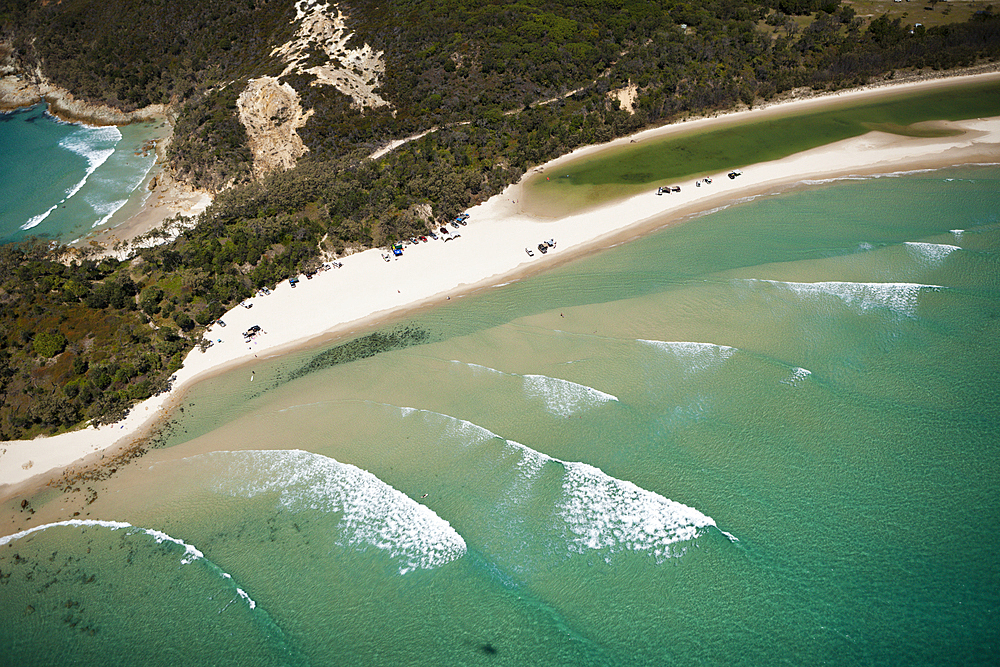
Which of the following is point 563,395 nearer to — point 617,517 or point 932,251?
point 617,517

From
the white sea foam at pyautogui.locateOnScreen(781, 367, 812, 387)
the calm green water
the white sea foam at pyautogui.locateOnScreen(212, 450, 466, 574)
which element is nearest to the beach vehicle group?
the calm green water

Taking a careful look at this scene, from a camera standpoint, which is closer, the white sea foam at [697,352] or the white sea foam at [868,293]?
the white sea foam at [697,352]

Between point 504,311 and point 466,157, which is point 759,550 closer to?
point 504,311

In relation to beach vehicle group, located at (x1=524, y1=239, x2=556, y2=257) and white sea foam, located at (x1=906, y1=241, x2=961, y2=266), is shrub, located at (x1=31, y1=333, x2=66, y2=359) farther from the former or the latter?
white sea foam, located at (x1=906, y1=241, x2=961, y2=266)

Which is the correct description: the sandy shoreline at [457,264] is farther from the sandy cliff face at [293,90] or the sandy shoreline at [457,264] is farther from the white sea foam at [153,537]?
the sandy cliff face at [293,90]

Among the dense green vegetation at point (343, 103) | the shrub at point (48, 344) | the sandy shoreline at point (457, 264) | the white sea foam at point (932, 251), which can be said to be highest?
the dense green vegetation at point (343, 103)

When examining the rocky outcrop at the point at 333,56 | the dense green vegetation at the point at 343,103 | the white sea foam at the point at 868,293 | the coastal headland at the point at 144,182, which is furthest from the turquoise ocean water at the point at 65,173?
the white sea foam at the point at 868,293

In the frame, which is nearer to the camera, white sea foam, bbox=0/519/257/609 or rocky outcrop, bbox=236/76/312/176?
white sea foam, bbox=0/519/257/609
